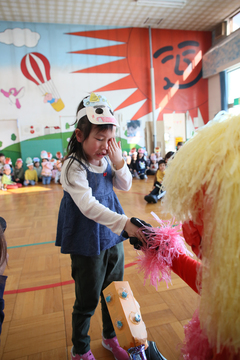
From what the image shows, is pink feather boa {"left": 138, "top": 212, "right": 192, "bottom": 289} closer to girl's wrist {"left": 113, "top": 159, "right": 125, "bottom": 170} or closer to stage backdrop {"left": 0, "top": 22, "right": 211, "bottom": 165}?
girl's wrist {"left": 113, "top": 159, "right": 125, "bottom": 170}

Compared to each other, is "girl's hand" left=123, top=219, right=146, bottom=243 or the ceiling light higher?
the ceiling light

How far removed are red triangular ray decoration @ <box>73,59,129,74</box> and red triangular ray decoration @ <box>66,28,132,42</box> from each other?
2.07 ft

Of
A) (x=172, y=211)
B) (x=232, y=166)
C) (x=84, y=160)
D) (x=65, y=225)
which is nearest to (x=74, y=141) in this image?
(x=84, y=160)

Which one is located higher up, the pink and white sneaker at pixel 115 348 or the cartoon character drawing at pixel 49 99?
the cartoon character drawing at pixel 49 99

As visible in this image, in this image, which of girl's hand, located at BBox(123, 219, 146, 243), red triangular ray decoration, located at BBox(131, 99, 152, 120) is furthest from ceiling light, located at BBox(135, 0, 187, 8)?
girl's hand, located at BBox(123, 219, 146, 243)

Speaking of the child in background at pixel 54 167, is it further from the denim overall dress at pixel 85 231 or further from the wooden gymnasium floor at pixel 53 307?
the denim overall dress at pixel 85 231

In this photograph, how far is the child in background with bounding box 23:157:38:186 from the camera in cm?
624

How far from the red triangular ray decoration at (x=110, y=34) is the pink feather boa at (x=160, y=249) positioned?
7454 millimetres

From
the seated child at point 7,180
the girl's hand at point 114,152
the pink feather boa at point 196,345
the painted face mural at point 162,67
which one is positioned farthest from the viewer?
the painted face mural at point 162,67

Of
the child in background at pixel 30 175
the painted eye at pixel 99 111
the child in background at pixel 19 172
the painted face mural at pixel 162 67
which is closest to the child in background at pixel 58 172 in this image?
the child in background at pixel 30 175

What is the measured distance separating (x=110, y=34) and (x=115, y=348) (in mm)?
7704

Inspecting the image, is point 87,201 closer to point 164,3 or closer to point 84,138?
point 84,138

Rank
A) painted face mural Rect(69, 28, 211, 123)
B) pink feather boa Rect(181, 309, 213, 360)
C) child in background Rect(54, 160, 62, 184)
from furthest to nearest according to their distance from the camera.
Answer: painted face mural Rect(69, 28, 211, 123)
child in background Rect(54, 160, 62, 184)
pink feather boa Rect(181, 309, 213, 360)

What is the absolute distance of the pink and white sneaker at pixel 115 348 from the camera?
40.9 inches
